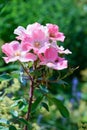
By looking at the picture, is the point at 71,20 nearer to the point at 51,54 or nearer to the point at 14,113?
the point at 14,113

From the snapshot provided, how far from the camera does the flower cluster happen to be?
1.67m

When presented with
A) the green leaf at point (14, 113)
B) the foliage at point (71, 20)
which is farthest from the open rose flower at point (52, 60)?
the foliage at point (71, 20)

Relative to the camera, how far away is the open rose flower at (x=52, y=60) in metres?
1.65

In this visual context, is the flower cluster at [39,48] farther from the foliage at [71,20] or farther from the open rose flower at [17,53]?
the foliage at [71,20]

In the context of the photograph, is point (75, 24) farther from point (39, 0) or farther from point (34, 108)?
point (34, 108)

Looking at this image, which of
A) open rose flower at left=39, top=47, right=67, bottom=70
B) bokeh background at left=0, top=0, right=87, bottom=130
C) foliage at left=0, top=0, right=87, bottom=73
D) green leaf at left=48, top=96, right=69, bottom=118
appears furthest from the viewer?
foliage at left=0, top=0, right=87, bottom=73

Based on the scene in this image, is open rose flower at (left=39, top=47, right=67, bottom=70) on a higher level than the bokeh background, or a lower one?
lower

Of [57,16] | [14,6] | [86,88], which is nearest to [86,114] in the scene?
[86,88]

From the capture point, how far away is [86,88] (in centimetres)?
516

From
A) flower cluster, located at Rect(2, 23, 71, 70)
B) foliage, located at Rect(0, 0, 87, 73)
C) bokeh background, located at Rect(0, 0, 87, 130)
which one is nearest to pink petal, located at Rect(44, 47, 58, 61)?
flower cluster, located at Rect(2, 23, 71, 70)

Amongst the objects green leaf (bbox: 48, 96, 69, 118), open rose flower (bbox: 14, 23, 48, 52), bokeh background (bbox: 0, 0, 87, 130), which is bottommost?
green leaf (bbox: 48, 96, 69, 118)

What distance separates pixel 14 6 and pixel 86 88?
1.10 metres

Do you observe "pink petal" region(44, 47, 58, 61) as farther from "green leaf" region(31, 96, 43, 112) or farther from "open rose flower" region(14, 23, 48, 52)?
"green leaf" region(31, 96, 43, 112)

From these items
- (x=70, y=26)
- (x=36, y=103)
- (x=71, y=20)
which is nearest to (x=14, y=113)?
(x=36, y=103)
